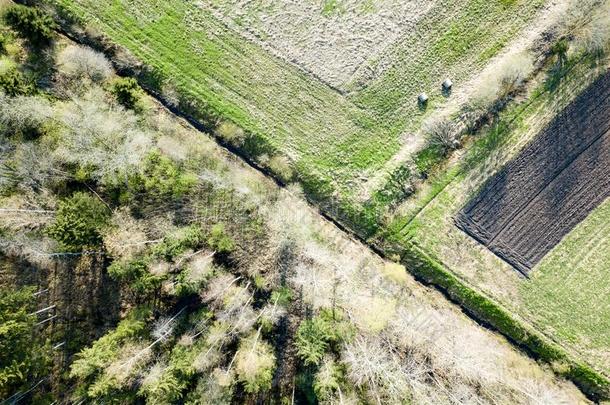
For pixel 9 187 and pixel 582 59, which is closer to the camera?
pixel 9 187

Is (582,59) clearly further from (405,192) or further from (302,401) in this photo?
(302,401)

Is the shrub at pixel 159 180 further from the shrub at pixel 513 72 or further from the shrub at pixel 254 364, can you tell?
the shrub at pixel 513 72

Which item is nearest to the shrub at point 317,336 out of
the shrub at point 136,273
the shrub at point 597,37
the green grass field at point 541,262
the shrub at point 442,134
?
the green grass field at point 541,262

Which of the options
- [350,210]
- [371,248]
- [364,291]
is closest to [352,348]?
[364,291]

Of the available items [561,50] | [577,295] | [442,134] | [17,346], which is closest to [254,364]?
[17,346]

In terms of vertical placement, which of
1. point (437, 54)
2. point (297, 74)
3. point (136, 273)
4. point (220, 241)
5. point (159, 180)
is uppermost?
point (437, 54)

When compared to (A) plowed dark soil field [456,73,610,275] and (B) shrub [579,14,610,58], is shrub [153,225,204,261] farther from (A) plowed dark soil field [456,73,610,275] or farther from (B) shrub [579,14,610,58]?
(B) shrub [579,14,610,58]

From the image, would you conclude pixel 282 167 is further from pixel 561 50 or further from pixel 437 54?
pixel 561 50
